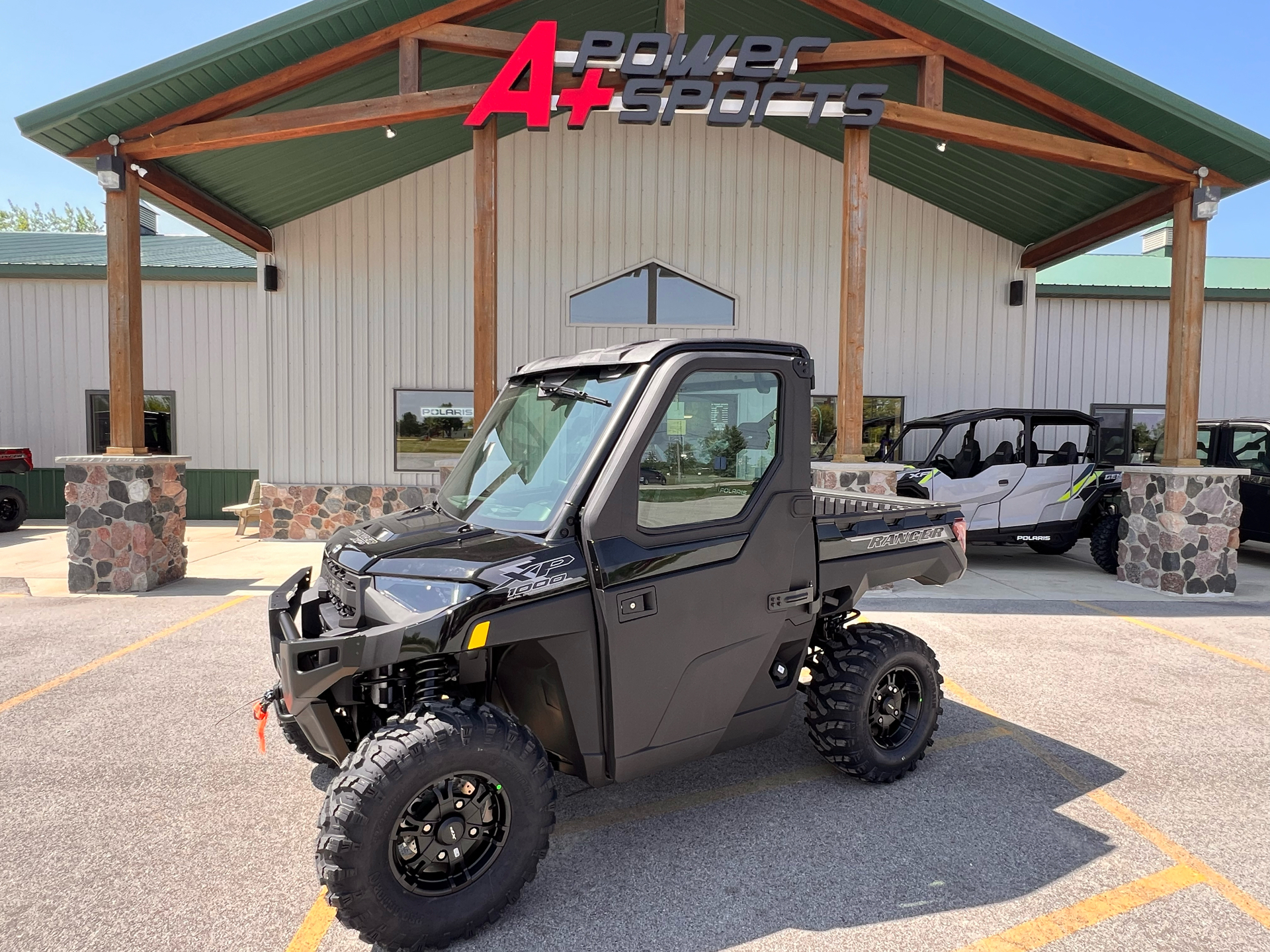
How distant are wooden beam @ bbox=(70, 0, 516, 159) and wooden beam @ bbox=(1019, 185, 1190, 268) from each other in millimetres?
8484

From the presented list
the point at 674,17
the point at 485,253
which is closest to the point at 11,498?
the point at 485,253

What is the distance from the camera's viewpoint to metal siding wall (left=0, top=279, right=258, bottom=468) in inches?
517

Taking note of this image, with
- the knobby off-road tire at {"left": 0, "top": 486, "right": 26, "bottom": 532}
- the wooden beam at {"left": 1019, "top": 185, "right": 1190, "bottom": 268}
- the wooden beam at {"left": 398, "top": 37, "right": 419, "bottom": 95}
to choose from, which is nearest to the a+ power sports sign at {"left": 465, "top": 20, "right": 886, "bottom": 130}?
the wooden beam at {"left": 398, "top": 37, "right": 419, "bottom": 95}

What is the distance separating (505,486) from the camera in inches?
118

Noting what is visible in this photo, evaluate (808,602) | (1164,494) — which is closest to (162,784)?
(808,602)

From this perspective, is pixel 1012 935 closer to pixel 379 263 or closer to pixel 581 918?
pixel 581 918

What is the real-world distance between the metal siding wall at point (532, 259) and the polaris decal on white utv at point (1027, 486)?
2.80m

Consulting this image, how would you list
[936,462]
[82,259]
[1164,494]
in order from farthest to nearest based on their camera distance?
[82,259] < [936,462] < [1164,494]

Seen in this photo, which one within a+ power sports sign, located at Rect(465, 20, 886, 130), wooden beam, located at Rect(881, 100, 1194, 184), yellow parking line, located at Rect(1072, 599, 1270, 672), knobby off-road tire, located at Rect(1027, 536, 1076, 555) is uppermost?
a+ power sports sign, located at Rect(465, 20, 886, 130)

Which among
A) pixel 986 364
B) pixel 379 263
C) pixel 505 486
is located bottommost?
pixel 505 486

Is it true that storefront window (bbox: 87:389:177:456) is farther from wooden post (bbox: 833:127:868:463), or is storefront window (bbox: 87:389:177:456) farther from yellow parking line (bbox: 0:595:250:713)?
wooden post (bbox: 833:127:868:463)

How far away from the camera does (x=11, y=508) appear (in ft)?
39.7

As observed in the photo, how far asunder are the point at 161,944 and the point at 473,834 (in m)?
1.06

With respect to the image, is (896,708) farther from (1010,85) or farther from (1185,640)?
(1010,85)
